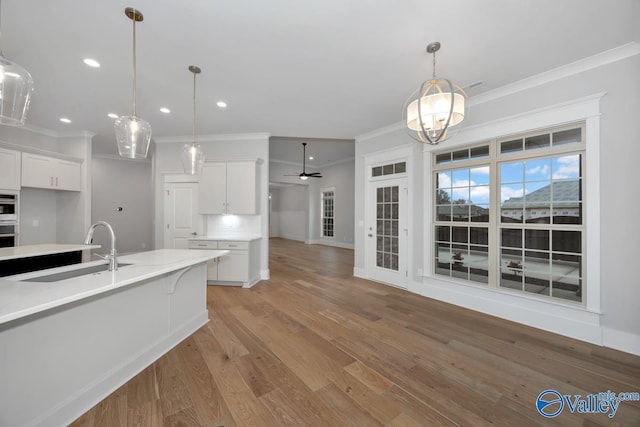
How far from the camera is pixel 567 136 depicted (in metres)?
2.76

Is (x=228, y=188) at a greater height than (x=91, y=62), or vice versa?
(x=91, y=62)

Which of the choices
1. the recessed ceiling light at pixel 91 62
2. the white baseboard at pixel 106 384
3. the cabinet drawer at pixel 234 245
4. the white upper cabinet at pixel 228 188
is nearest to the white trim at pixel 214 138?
the white upper cabinet at pixel 228 188

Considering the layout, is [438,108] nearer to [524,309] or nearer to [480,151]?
[480,151]

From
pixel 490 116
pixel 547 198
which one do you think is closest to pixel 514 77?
pixel 490 116

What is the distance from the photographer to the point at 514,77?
2.89 metres

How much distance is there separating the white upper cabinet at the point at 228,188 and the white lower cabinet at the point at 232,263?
640mm

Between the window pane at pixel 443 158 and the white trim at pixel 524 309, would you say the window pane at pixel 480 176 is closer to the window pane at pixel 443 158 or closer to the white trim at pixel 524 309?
the window pane at pixel 443 158

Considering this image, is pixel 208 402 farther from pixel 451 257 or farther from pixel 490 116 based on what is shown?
pixel 490 116

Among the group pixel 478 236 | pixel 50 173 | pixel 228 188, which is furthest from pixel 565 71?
pixel 50 173

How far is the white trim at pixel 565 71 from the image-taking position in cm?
237

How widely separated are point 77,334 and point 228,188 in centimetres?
333

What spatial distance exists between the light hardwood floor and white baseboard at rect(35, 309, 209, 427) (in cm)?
6

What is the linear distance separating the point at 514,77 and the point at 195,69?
147 inches

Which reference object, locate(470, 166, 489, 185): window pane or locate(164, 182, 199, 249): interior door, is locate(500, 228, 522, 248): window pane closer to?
locate(470, 166, 489, 185): window pane
